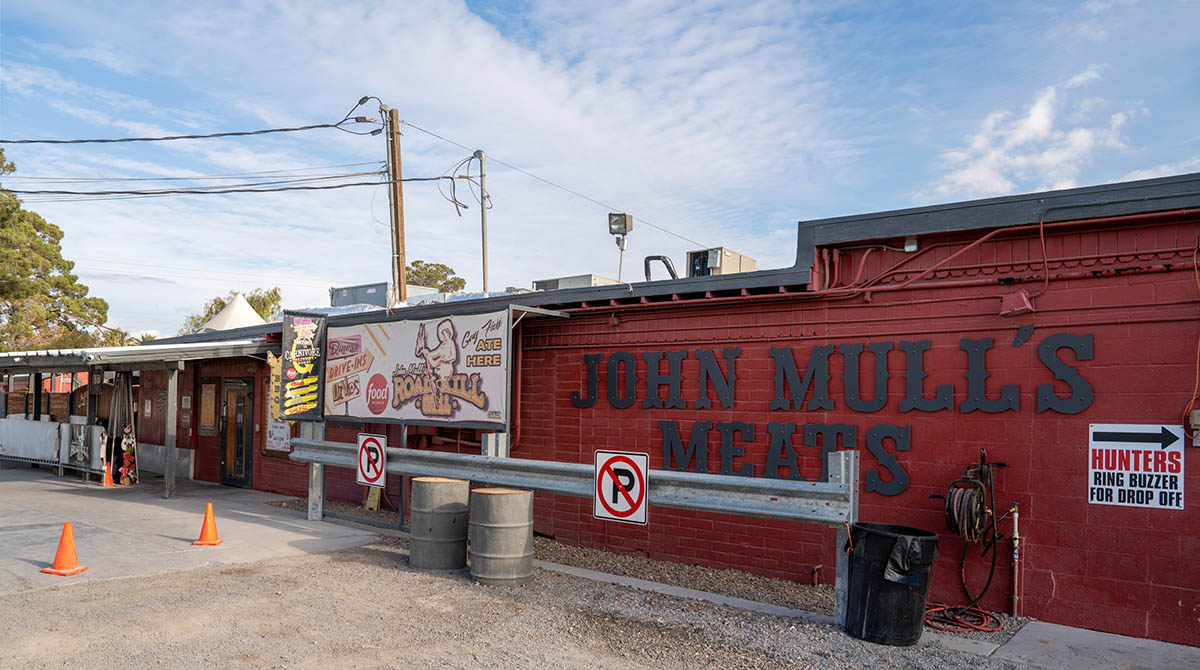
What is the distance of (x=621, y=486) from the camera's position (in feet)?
26.3

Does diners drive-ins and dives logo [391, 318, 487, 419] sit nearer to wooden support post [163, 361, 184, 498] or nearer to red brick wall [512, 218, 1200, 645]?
red brick wall [512, 218, 1200, 645]

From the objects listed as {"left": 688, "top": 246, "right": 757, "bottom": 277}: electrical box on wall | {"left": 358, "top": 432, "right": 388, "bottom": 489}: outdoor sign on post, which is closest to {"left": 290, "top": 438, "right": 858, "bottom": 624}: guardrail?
{"left": 358, "top": 432, "right": 388, "bottom": 489}: outdoor sign on post

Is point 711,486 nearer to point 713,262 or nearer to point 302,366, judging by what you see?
point 713,262

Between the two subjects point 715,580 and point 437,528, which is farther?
point 715,580

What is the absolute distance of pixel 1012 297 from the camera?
7.61 metres

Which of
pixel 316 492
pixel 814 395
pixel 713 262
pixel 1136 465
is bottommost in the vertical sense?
pixel 316 492

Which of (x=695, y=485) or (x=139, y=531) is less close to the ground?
(x=695, y=485)

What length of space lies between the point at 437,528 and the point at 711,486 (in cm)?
309

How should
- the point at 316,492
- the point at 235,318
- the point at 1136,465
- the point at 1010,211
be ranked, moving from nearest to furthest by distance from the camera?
the point at 1136,465, the point at 1010,211, the point at 316,492, the point at 235,318

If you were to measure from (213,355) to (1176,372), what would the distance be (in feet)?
47.7

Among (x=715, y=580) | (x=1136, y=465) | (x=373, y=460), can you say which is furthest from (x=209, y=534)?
(x=1136, y=465)

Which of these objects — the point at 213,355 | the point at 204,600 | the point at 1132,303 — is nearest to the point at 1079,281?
the point at 1132,303

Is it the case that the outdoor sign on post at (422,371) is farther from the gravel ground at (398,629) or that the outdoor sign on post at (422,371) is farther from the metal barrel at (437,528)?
the gravel ground at (398,629)

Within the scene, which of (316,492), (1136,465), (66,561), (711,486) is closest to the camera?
(1136,465)
